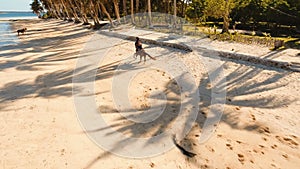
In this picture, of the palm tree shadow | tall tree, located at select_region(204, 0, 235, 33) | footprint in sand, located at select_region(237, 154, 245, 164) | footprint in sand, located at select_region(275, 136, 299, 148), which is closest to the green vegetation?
tall tree, located at select_region(204, 0, 235, 33)

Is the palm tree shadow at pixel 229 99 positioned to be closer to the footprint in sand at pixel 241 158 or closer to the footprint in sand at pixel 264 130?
the footprint in sand at pixel 264 130

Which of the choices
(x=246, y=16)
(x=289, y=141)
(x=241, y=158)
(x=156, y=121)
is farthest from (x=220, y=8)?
(x=241, y=158)

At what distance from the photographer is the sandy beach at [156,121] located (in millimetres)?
5910

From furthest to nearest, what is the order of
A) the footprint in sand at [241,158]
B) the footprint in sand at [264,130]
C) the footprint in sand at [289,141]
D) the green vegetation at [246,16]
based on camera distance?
the green vegetation at [246,16]
the footprint in sand at [264,130]
the footprint in sand at [289,141]
the footprint in sand at [241,158]

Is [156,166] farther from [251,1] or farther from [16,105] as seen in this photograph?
[251,1]

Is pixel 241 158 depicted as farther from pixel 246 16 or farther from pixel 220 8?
pixel 246 16

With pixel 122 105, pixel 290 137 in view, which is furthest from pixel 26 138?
pixel 290 137

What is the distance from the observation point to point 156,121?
25.0 feet

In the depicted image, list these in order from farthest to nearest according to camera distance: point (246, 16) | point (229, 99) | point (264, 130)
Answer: point (246, 16) < point (229, 99) < point (264, 130)

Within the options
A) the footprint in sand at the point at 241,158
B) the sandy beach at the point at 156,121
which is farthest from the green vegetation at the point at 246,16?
the footprint in sand at the point at 241,158

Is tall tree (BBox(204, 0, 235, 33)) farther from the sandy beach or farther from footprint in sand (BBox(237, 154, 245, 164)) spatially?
footprint in sand (BBox(237, 154, 245, 164))

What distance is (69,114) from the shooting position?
814cm

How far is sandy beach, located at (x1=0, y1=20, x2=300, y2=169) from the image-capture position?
5.91 metres

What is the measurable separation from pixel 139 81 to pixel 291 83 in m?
6.27
